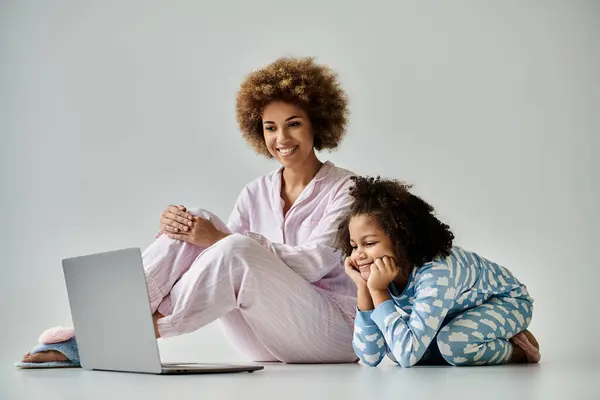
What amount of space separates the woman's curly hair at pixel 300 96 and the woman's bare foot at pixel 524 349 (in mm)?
1028

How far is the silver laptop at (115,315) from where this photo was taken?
212cm

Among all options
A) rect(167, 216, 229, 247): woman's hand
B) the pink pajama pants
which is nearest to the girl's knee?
the pink pajama pants

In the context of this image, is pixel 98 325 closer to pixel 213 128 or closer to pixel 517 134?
pixel 213 128

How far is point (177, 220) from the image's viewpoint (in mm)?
2666

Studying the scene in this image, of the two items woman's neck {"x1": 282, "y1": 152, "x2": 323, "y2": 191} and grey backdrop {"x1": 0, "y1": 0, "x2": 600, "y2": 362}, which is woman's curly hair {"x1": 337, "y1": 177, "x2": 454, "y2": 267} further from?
grey backdrop {"x1": 0, "y1": 0, "x2": 600, "y2": 362}

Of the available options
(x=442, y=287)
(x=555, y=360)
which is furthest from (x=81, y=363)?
(x=555, y=360)

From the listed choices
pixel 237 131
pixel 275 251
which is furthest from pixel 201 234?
pixel 237 131

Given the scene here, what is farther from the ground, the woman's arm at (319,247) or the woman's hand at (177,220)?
the woman's hand at (177,220)

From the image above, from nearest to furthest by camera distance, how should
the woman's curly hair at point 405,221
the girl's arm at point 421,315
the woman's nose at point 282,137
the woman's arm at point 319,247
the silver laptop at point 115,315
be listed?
the silver laptop at point 115,315, the girl's arm at point 421,315, the woman's curly hair at point 405,221, the woman's arm at point 319,247, the woman's nose at point 282,137

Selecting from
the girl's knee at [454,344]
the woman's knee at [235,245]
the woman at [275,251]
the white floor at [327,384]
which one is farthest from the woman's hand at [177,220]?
the girl's knee at [454,344]

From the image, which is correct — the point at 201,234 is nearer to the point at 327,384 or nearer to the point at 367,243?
the point at 367,243

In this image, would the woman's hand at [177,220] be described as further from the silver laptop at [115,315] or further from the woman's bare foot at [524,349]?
the woman's bare foot at [524,349]

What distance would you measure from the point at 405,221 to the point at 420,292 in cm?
22

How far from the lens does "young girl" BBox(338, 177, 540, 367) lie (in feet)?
7.86
